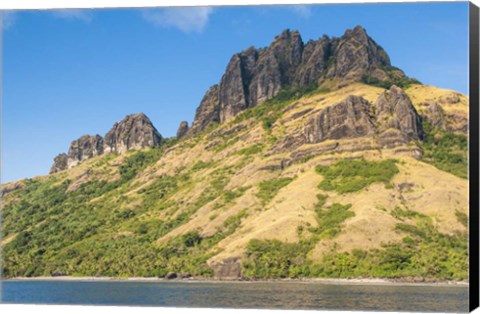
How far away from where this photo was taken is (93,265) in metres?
133

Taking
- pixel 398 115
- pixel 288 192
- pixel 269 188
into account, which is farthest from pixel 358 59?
pixel 288 192

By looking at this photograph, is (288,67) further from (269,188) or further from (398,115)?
(269,188)

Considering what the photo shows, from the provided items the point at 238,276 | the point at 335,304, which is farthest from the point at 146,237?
the point at 335,304

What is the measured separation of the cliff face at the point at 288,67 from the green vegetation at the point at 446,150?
3094 cm

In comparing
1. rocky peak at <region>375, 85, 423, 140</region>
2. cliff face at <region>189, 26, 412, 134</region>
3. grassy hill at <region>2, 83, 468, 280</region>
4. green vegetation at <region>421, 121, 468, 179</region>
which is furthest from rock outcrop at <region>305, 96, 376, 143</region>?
cliff face at <region>189, 26, 412, 134</region>

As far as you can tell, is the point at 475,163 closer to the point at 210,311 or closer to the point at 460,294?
the point at 210,311

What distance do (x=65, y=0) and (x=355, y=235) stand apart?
71972mm

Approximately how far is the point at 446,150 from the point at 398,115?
10.4 metres

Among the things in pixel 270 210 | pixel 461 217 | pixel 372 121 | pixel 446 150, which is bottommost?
pixel 461 217

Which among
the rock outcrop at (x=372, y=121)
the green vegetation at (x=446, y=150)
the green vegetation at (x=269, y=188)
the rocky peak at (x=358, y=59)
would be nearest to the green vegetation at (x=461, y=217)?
the green vegetation at (x=446, y=150)

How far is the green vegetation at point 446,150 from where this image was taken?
5027 inches

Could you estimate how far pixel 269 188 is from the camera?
13612 cm

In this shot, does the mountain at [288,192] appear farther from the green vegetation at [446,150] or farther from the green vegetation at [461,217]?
the green vegetation at [446,150]

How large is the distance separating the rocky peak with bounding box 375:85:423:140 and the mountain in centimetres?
28
